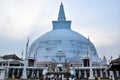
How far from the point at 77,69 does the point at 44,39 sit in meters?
21.7

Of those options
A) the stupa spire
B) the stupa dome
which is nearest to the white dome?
the stupa dome

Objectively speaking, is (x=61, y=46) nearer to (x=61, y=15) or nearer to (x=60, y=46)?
(x=60, y=46)

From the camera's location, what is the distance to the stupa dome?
2854 inches

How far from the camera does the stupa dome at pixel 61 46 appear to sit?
7250cm

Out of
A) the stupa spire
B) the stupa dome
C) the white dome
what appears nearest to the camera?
the stupa dome

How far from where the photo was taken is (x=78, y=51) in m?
75.0

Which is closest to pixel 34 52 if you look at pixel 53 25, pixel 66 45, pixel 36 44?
pixel 36 44

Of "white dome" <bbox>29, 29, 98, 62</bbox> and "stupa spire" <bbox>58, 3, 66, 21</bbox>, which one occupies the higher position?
"stupa spire" <bbox>58, 3, 66, 21</bbox>

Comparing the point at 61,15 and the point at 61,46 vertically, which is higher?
the point at 61,15

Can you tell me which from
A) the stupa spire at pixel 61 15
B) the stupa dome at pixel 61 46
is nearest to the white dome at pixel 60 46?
the stupa dome at pixel 61 46

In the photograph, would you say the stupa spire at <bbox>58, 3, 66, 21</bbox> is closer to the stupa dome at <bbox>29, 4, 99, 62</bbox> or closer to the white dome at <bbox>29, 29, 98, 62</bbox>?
the stupa dome at <bbox>29, 4, 99, 62</bbox>

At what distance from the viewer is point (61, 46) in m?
75.9

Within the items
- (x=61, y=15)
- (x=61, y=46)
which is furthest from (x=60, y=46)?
(x=61, y=15)

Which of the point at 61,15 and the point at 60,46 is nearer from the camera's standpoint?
the point at 60,46
